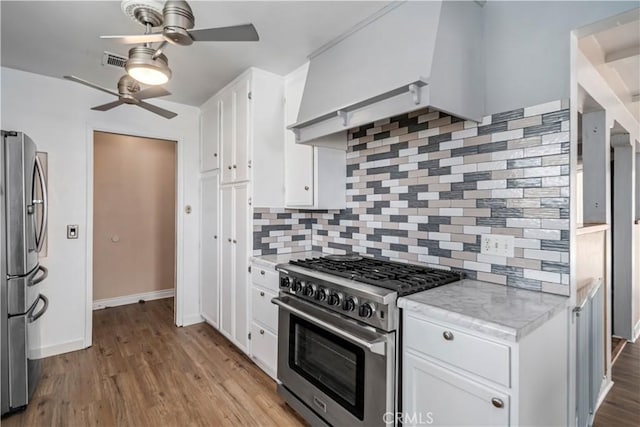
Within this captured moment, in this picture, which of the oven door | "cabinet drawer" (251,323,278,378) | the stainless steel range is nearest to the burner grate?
the stainless steel range

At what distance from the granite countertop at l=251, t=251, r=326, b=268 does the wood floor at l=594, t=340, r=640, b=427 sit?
2.24m

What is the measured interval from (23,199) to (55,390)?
142 cm

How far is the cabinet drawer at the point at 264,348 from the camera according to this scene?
7.70 ft

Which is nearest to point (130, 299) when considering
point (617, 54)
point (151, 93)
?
point (151, 93)

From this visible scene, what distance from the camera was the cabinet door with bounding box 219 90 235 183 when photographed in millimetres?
3002

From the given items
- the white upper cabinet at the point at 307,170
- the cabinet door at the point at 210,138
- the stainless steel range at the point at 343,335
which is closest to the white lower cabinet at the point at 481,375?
the stainless steel range at the point at 343,335

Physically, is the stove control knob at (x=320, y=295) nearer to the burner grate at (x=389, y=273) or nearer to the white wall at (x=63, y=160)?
the burner grate at (x=389, y=273)

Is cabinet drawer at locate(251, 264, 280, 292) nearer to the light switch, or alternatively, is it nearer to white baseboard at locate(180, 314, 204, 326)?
white baseboard at locate(180, 314, 204, 326)

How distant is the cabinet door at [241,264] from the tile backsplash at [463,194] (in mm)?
130

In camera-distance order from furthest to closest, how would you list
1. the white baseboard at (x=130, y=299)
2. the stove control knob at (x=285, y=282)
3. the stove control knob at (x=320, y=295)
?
the white baseboard at (x=130, y=299) < the stove control knob at (x=285, y=282) < the stove control knob at (x=320, y=295)

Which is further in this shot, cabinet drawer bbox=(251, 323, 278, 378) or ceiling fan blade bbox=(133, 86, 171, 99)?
cabinet drawer bbox=(251, 323, 278, 378)

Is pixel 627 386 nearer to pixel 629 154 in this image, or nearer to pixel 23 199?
pixel 629 154

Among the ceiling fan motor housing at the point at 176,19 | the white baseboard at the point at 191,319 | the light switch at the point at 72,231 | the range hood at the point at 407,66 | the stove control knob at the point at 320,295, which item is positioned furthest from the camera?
the white baseboard at the point at 191,319

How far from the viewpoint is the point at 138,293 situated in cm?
451
